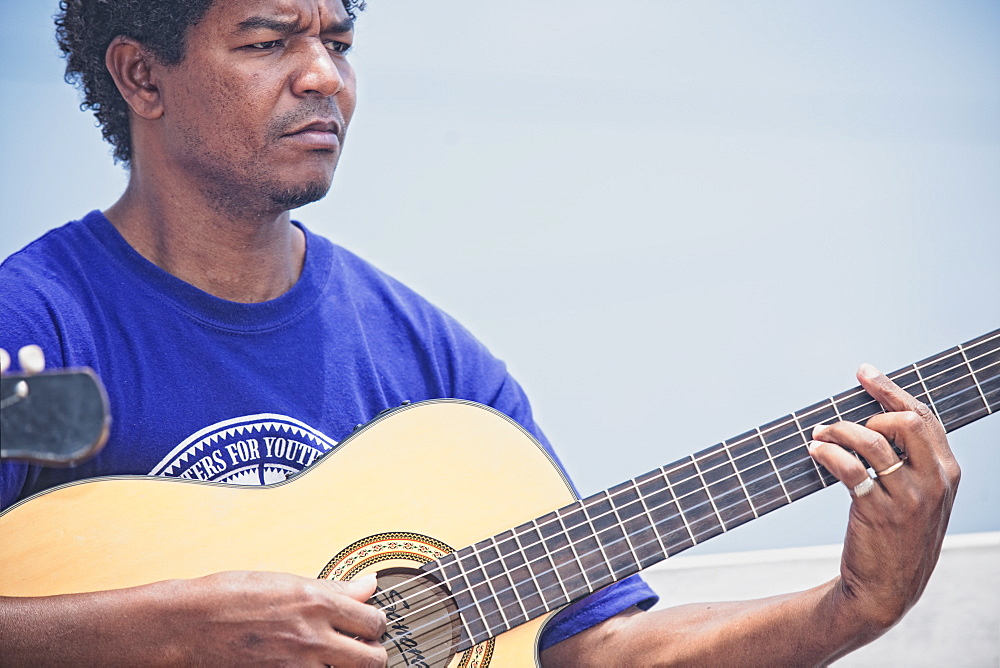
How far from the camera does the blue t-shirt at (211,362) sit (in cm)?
138

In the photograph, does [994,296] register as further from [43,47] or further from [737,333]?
[43,47]

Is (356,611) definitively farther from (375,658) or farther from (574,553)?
(574,553)

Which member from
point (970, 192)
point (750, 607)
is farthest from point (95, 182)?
point (970, 192)

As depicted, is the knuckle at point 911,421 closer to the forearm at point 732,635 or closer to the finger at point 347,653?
the forearm at point 732,635

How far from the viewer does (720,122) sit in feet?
7.85

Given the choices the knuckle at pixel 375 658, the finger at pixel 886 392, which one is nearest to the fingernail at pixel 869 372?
the finger at pixel 886 392

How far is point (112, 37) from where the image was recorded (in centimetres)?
164

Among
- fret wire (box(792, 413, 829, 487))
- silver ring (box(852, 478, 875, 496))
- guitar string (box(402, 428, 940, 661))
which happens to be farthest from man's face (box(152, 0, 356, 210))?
silver ring (box(852, 478, 875, 496))

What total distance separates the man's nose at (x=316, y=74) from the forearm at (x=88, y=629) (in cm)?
78

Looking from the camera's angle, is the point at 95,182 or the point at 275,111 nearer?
the point at 275,111

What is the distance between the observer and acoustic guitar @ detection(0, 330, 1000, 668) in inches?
49.1

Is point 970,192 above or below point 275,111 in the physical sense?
below

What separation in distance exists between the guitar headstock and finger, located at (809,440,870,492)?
1011 mm

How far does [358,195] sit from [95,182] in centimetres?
54
